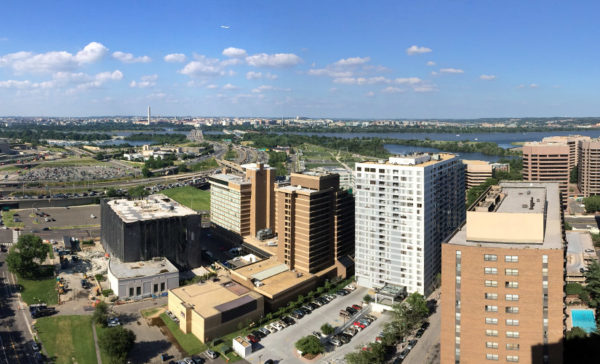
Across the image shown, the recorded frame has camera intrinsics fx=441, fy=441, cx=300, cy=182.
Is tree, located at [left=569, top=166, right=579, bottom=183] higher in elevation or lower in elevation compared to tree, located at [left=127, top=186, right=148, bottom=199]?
higher

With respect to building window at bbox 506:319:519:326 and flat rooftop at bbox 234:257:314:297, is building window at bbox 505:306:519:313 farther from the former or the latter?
flat rooftop at bbox 234:257:314:297

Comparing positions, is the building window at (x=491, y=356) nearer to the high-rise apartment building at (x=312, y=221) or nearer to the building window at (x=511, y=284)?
the building window at (x=511, y=284)

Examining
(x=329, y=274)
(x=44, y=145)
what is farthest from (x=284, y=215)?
(x=44, y=145)

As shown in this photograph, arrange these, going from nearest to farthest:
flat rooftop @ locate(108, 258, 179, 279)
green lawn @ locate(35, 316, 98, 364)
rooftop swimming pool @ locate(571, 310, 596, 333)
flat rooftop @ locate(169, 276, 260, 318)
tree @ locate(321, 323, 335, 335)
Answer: green lawn @ locate(35, 316, 98, 364), rooftop swimming pool @ locate(571, 310, 596, 333), tree @ locate(321, 323, 335, 335), flat rooftop @ locate(169, 276, 260, 318), flat rooftop @ locate(108, 258, 179, 279)

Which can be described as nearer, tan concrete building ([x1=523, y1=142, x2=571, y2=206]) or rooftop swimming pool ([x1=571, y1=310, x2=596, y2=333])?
rooftop swimming pool ([x1=571, y1=310, x2=596, y2=333])

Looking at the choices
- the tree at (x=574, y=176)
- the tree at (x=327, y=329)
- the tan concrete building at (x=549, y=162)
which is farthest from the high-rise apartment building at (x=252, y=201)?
the tree at (x=574, y=176)

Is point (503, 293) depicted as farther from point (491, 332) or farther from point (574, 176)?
point (574, 176)

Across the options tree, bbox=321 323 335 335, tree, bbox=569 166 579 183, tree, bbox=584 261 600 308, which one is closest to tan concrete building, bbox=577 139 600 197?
tree, bbox=569 166 579 183

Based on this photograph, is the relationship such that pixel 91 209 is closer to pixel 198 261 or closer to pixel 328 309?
pixel 198 261
